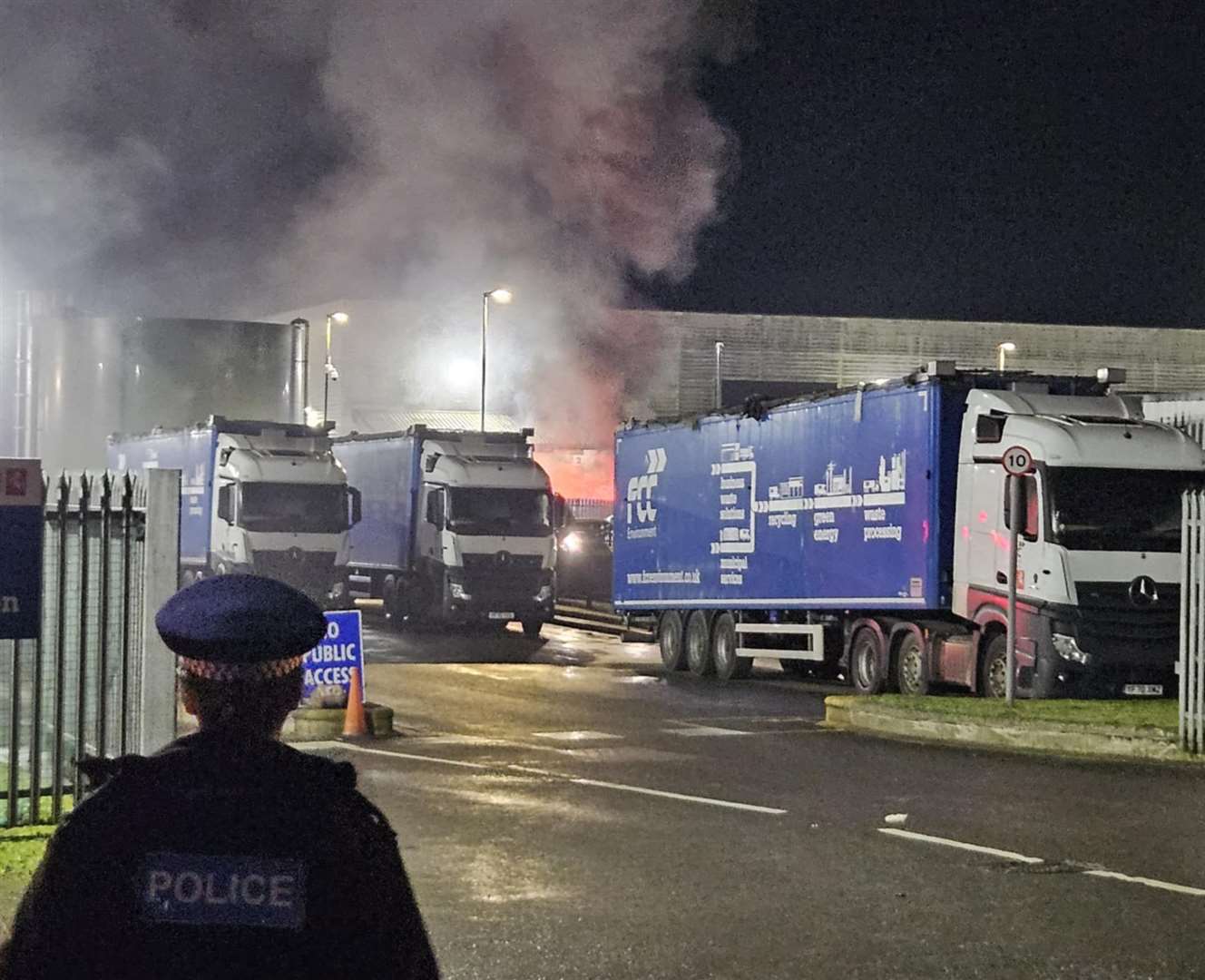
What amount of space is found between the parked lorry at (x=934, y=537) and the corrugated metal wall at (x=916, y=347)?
45309 millimetres

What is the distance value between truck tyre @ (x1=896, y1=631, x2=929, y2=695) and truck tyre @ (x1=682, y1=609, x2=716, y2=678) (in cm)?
462

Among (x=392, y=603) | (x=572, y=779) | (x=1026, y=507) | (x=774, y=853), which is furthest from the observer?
(x=392, y=603)

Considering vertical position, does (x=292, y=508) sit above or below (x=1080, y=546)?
above

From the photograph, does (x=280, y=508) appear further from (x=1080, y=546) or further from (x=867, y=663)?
(x=1080, y=546)

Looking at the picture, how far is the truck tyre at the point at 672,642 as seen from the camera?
1035 inches

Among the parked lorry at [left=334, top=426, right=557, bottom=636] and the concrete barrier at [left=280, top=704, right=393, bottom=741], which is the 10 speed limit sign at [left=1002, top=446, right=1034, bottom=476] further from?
the parked lorry at [left=334, top=426, right=557, bottom=636]

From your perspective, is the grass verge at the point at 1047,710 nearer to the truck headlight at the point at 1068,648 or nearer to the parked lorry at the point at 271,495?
the truck headlight at the point at 1068,648

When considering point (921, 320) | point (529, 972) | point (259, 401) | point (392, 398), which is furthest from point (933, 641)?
point (921, 320)

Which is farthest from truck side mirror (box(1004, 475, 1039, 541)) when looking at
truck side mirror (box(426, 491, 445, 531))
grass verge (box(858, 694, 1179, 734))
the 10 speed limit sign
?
truck side mirror (box(426, 491, 445, 531))

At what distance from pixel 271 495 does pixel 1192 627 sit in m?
21.0

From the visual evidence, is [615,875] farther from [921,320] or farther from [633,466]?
[921,320]

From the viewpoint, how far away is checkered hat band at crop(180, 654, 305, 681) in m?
A: 3.01

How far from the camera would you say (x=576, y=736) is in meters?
16.5

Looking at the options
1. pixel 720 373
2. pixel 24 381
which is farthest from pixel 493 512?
pixel 720 373
